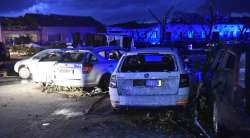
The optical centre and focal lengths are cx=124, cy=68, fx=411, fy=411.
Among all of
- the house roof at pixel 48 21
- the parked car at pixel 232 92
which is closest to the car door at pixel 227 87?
the parked car at pixel 232 92

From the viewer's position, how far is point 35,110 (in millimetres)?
10805

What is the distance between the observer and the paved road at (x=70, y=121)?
8.08 metres

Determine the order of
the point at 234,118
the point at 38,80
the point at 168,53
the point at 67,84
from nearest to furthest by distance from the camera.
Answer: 1. the point at 234,118
2. the point at 168,53
3. the point at 67,84
4. the point at 38,80

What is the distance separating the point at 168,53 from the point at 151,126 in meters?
1.83

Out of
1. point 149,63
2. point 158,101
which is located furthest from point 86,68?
point 158,101

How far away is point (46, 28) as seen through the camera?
2441 inches

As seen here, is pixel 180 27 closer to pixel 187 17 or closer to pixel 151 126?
pixel 187 17

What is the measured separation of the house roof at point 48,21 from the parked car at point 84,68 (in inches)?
1857

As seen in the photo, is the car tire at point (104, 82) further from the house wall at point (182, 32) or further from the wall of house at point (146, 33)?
the wall of house at point (146, 33)

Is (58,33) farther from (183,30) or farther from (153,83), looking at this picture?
(153,83)

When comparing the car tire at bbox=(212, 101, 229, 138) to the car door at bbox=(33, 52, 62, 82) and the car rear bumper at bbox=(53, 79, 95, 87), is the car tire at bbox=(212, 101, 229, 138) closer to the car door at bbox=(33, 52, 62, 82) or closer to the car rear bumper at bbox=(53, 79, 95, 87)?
the car rear bumper at bbox=(53, 79, 95, 87)

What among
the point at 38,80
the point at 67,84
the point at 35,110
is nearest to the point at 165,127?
the point at 35,110

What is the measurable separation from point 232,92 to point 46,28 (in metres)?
57.9

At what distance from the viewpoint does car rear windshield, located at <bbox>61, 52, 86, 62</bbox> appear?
13.3 metres
